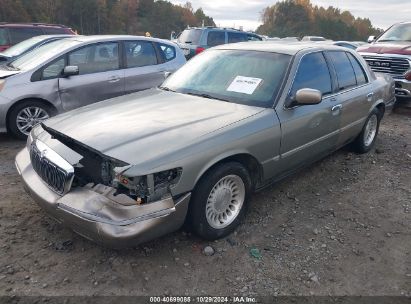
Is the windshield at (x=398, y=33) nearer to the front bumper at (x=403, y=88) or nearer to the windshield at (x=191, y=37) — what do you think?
the front bumper at (x=403, y=88)

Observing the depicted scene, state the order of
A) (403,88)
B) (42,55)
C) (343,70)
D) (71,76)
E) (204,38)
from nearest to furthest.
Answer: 1. (343,70)
2. (71,76)
3. (42,55)
4. (403,88)
5. (204,38)

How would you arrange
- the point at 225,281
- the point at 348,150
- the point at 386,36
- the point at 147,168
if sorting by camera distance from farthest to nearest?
the point at 386,36 → the point at 348,150 → the point at 225,281 → the point at 147,168

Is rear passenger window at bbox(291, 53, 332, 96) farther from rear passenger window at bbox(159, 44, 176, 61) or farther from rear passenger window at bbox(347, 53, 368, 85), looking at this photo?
rear passenger window at bbox(159, 44, 176, 61)

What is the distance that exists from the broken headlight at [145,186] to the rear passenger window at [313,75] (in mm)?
1712

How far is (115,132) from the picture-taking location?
3074 millimetres

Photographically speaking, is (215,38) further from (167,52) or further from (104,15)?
(104,15)

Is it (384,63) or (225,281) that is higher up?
(384,63)

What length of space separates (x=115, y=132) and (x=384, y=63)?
7239 mm

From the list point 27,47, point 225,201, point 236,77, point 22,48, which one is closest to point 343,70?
point 236,77

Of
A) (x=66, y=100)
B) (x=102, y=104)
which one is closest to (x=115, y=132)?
(x=102, y=104)

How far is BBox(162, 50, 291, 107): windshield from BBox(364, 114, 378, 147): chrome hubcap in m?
2.31

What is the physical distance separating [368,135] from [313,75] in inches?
82.5

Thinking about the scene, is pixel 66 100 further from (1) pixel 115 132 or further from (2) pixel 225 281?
(2) pixel 225 281

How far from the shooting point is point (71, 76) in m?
5.90
